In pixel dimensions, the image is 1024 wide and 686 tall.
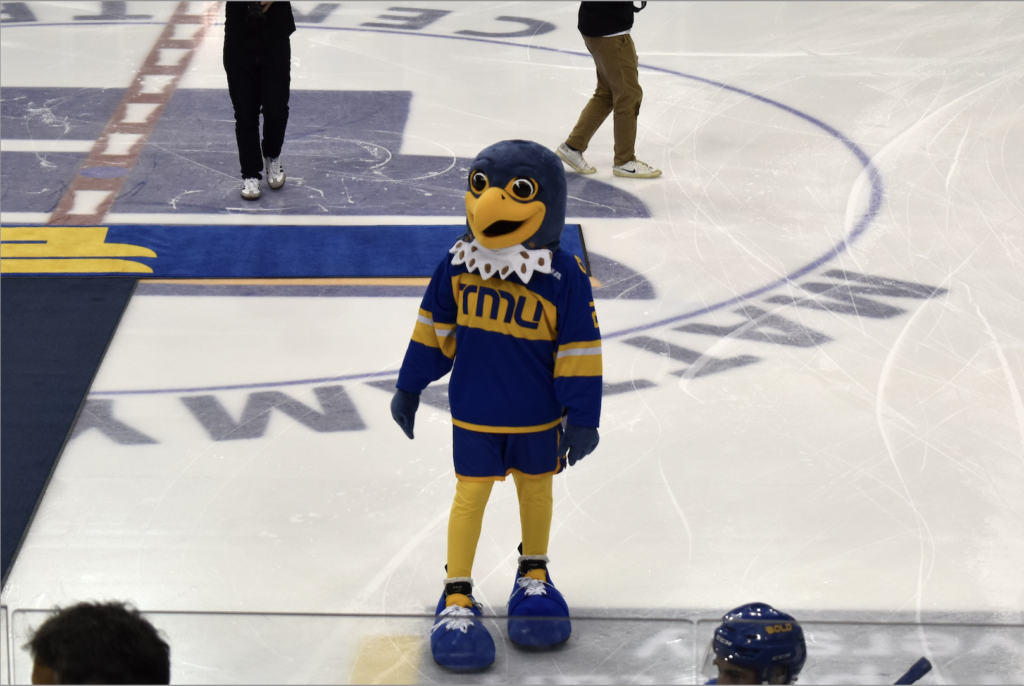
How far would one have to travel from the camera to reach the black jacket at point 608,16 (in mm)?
5582

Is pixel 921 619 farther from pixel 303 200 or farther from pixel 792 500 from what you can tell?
pixel 303 200

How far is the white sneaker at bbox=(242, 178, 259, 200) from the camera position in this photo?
576cm

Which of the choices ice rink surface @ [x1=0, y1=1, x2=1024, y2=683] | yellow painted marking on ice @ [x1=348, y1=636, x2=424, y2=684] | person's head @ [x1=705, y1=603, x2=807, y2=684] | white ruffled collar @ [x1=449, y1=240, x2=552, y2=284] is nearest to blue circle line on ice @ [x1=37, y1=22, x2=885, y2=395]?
ice rink surface @ [x1=0, y1=1, x2=1024, y2=683]

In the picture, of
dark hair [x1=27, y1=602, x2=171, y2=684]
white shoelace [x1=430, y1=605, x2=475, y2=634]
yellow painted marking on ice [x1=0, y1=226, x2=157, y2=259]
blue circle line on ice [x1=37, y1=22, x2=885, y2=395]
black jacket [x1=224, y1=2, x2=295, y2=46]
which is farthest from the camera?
black jacket [x1=224, y1=2, x2=295, y2=46]

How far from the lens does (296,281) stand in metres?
4.93

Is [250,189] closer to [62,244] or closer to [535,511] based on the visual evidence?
[62,244]

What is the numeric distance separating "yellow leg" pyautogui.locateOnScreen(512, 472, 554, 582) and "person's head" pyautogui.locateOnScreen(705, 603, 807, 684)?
2.60 feet

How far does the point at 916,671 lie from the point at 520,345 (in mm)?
1065

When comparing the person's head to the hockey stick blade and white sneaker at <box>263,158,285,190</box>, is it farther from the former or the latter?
white sneaker at <box>263,158,285,190</box>

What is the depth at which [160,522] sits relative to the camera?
11.0 ft

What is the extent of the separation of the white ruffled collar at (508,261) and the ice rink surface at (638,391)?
0.80m

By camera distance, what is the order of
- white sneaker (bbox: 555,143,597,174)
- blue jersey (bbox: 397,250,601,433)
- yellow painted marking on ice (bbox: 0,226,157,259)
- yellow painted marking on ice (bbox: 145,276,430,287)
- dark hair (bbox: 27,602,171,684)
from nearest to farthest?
1. dark hair (bbox: 27,602,171,684)
2. blue jersey (bbox: 397,250,601,433)
3. yellow painted marking on ice (bbox: 145,276,430,287)
4. yellow painted marking on ice (bbox: 0,226,157,259)
5. white sneaker (bbox: 555,143,597,174)

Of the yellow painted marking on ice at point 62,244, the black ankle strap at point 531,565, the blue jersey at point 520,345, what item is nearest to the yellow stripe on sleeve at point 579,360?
the blue jersey at point 520,345

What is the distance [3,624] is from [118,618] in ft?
2.02
